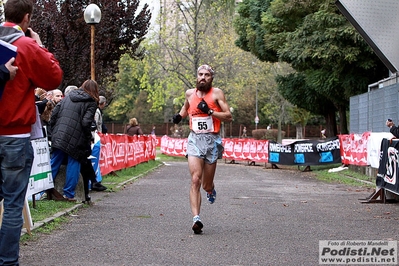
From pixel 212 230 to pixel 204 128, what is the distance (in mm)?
1252

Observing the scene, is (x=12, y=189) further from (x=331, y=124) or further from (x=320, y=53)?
(x=331, y=124)

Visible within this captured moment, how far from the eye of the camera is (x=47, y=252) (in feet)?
23.5

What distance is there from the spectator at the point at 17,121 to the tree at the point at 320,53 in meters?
20.9

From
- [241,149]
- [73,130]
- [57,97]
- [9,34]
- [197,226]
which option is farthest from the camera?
[241,149]

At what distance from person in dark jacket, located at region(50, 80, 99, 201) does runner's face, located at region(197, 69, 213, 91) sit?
2.58m

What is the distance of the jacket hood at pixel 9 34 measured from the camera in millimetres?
5500

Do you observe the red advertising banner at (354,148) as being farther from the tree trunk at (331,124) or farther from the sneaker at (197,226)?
the sneaker at (197,226)

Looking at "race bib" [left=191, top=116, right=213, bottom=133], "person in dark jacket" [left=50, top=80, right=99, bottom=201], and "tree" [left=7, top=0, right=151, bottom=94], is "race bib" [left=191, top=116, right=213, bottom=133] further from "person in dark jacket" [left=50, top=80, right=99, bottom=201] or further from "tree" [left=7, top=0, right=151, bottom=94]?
"tree" [left=7, top=0, right=151, bottom=94]

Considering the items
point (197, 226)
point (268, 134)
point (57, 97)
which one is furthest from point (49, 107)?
point (268, 134)

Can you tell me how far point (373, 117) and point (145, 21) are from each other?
8.40 m

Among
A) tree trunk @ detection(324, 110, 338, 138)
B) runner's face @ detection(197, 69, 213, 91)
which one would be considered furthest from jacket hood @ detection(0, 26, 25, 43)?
tree trunk @ detection(324, 110, 338, 138)

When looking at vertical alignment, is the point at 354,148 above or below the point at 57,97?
below

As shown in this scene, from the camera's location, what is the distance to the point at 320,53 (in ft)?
86.7

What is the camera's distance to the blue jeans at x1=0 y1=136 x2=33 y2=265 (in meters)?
5.46
